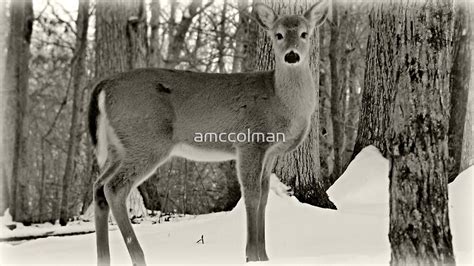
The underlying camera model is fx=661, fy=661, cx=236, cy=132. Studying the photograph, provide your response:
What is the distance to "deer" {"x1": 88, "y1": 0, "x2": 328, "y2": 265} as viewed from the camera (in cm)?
518

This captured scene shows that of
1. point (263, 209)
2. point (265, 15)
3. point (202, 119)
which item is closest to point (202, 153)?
point (202, 119)

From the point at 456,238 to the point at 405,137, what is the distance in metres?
1.99

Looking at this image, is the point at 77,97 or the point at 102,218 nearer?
the point at 102,218

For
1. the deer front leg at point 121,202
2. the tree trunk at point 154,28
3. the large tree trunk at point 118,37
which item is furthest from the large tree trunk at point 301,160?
the tree trunk at point 154,28

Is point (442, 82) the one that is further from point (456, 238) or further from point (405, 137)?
point (456, 238)

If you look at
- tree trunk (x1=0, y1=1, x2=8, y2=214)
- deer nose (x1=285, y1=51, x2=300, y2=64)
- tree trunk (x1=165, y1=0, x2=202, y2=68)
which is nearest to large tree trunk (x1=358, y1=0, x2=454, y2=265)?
deer nose (x1=285, y1=51, x2=300, y2=64)

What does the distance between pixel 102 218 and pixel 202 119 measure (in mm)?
1153

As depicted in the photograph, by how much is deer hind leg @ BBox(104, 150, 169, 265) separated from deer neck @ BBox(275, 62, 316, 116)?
1.18 meters

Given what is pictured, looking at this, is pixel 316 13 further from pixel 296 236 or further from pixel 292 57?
pixel 296 236

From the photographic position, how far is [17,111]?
1080cm

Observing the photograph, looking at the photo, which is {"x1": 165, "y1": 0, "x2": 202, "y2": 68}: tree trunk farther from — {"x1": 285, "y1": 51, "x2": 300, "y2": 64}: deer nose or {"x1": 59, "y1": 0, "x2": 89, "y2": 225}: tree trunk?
{"x1": 285, "y1": 51, "x2": 300, "y2": 64}: deer nose

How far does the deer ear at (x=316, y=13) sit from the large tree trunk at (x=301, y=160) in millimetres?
1731

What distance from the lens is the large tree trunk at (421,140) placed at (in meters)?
4.26

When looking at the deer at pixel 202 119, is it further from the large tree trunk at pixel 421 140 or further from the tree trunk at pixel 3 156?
the tree trunk at pixel 3 156
